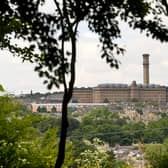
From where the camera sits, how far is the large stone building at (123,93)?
330ft

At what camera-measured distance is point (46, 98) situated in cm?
9006

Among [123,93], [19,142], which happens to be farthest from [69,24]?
[123,93]

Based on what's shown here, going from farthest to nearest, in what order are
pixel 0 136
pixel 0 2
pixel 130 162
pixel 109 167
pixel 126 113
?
pixel 126 113 < pixel 130 162 < pixel 109 167 < pixel 0 136 < pixel 0 2

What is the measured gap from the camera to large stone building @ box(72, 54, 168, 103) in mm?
100688

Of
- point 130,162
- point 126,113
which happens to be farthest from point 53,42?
point 126,113

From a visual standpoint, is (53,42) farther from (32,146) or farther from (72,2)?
(32,146)

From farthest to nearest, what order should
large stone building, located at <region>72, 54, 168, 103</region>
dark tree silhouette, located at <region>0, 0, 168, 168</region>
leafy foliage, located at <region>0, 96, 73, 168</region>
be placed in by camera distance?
1. large stone building, located at <region>72, 54, 168, 103</region>
2. leafy foliage, located at <region>0, 96, 73, 168</region>
3. dark tree silhouette, located at <region>0, 0, 168, 168</region>

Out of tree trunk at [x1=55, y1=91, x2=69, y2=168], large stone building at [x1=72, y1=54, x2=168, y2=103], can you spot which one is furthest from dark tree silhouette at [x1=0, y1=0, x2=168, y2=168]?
large stone building at [x1=72, y1=54, x2=168, y2=103]

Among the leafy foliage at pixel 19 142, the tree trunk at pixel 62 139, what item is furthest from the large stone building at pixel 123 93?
the tree trunk at pixel 62 139

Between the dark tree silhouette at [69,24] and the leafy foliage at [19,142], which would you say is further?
the leafy foliage at [19,142]

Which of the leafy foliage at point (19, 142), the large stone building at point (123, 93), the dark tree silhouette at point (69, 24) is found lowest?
the leafy foliage at point (19, 142)

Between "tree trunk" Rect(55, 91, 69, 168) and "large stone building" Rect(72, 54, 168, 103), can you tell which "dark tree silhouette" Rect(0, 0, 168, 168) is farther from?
"large stone building" Rect(72, 54, 168, 103)

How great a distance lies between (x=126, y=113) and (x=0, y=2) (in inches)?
3288

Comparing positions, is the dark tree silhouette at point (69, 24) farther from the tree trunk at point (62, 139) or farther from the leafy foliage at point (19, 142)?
the leafy foliage at point (19, 142)
